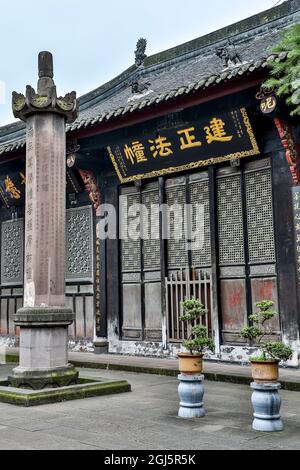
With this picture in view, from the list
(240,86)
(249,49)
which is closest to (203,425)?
(240,86)

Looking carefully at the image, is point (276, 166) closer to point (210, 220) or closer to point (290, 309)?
point (210, 220)

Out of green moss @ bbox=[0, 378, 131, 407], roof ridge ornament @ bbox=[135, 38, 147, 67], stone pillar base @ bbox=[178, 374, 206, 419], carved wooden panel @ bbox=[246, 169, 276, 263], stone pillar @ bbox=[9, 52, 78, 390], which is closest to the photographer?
stone pillar base @ bbox=[178, 374, 206, 419]

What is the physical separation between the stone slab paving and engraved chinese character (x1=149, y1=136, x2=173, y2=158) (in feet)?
17.9

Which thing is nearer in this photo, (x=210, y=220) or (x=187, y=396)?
(x=187, y=396)

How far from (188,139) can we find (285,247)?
118 inches

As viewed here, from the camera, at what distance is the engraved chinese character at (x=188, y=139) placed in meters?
11.0

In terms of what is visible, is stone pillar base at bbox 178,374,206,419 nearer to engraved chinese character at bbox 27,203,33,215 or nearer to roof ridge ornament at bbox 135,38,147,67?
engraved chinese character at bbox 27,203,33,215

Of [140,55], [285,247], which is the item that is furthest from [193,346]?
[140,55]

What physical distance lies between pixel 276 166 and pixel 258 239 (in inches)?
56.9

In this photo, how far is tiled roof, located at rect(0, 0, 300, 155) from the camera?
42.8 ft

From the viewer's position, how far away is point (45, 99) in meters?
8.23

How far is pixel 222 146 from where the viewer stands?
10.7m

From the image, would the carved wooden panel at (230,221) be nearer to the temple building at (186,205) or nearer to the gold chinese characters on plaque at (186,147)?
the temple building at (186,205)

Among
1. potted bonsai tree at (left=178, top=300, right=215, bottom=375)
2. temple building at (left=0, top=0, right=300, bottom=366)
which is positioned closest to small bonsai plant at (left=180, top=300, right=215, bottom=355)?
potted bonsai tree at (left=178, top=300, right=215, bottom=375)
